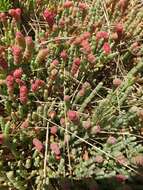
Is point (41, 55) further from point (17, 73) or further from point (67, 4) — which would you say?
point (67, 4)

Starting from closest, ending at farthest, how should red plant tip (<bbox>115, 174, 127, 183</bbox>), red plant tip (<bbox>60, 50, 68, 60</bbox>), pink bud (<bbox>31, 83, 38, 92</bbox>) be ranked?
red plant tip (<bbox>115, 174, 127, 183</bbox>) → pink bud (<bbox>31, 83, 38, 92</bbox>) → red plant tip (<bbox>60, 50, 68, 60</bbox>)

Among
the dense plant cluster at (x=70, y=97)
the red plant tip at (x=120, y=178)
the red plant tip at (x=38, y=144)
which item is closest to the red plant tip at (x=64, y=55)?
the dense plant cluster at (x=70, y=97)

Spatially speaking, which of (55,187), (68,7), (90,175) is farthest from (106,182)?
(68,7)

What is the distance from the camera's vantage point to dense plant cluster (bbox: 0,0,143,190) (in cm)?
200

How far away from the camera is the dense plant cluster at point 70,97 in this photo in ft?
6.57

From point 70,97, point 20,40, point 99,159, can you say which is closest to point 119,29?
point 70,97

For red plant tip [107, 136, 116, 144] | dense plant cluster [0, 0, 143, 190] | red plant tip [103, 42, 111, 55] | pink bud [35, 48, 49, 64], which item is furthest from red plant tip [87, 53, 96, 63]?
red plant tip [107, 136, 116, 144]

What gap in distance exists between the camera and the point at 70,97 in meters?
2.24

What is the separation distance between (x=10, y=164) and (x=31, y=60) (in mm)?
612

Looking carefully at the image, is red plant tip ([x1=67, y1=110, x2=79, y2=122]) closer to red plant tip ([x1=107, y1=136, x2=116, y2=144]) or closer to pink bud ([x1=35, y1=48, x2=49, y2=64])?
red plant tip ([x1=107, y1=136, x2=116, y2=144])

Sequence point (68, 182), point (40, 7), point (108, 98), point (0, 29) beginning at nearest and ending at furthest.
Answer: point (68, 182)
point (108, 98)
point (0, 29)
point (40, 7)

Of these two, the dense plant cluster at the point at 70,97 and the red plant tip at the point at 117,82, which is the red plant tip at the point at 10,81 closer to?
the dense plant cluster at the point at 70,97

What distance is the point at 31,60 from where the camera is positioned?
223 cm

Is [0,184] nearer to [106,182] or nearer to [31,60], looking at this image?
[106,182]
